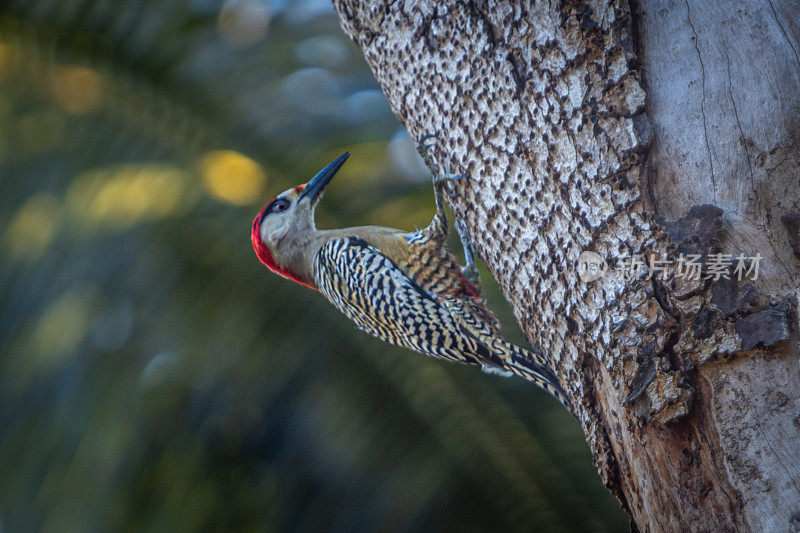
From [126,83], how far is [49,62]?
1.36ft

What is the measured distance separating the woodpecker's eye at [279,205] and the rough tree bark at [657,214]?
1547mm

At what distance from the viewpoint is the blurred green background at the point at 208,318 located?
10.4 ft

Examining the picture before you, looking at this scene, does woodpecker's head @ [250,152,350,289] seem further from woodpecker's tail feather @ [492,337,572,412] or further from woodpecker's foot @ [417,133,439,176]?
woodpecker's tail feather @ [492,337,572,412]

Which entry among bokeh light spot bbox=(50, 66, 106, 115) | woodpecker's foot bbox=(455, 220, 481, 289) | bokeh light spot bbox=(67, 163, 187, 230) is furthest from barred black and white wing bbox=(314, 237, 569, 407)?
bokeh light spot bbox=(50, 66, 106, 115)

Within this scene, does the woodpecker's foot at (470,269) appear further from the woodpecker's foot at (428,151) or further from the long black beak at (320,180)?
the long black beak at (320,180)

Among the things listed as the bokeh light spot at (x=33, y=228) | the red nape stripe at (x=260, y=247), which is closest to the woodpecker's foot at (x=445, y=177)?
the red nape stripe at (x=260, y=247)

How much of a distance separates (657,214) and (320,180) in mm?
1939

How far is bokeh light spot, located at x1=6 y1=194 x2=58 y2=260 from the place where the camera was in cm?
327

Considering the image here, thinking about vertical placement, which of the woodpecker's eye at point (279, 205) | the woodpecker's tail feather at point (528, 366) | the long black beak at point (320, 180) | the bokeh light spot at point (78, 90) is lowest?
the woodpecker's tail feather at point (528, 366)

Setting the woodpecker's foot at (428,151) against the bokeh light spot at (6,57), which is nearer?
the woodpecker's foot at (428,151)

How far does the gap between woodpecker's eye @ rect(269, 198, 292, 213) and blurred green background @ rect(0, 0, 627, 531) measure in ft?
1.32

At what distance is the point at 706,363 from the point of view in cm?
149

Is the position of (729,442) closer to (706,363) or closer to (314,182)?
(706,363)

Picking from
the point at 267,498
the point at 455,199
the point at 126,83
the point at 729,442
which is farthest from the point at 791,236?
the point at 126,83
